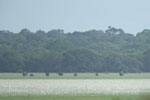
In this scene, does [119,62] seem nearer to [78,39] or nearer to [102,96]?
[78,39]

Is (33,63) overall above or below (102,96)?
above

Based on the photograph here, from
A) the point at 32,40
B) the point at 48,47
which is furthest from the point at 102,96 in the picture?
the point at 32,40

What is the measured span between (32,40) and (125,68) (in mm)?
53185

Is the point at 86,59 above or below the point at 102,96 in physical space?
above

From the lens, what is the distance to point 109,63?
355 ft

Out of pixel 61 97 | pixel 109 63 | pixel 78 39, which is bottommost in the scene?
pixel 61 97

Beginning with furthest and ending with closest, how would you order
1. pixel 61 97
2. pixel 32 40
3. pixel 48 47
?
pixel 32 40
pixel 48 47
pixel 61 97

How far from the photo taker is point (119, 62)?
107 m

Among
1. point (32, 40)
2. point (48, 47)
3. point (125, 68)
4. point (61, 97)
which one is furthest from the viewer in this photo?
point (32, 40)

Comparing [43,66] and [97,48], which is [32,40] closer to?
[97,48]

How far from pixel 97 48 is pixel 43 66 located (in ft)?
115

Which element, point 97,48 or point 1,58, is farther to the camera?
point 97,48

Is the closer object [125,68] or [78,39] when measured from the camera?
[125,68]

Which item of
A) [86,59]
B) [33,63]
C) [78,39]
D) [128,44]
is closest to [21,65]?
[33,63]
